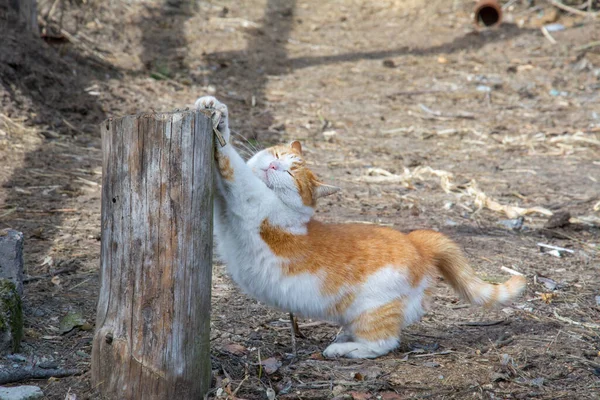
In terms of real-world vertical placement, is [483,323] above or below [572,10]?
below

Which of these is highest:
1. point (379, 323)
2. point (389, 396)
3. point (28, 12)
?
point (28, 12)

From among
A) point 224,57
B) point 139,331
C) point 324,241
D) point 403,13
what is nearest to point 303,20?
point 403,13

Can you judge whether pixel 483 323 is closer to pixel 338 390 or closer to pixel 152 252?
pixel 338 390

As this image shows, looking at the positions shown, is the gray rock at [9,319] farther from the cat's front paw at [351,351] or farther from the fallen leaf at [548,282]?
the fallen leaf at [548,282]

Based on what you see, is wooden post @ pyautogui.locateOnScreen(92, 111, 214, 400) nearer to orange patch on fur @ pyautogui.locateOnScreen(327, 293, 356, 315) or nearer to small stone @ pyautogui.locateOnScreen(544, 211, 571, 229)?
orange patch on fur @ pyautogui.locateOnScreen(327, 293, 356, 315)

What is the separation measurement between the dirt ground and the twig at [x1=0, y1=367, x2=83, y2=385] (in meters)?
0.08

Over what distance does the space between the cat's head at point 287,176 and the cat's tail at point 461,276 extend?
57 cm

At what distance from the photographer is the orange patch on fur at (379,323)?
3248 mm

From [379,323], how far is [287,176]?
2.67ft

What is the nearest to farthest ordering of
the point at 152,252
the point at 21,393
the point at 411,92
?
the point at 152,252, the point at 21,393, the point at 411,92

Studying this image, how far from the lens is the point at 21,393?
2.68 meters

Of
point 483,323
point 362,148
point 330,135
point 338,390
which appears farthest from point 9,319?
point 330,135

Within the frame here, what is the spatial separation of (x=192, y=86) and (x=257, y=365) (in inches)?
226

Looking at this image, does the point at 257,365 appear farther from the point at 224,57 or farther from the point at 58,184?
the point at 224,57
